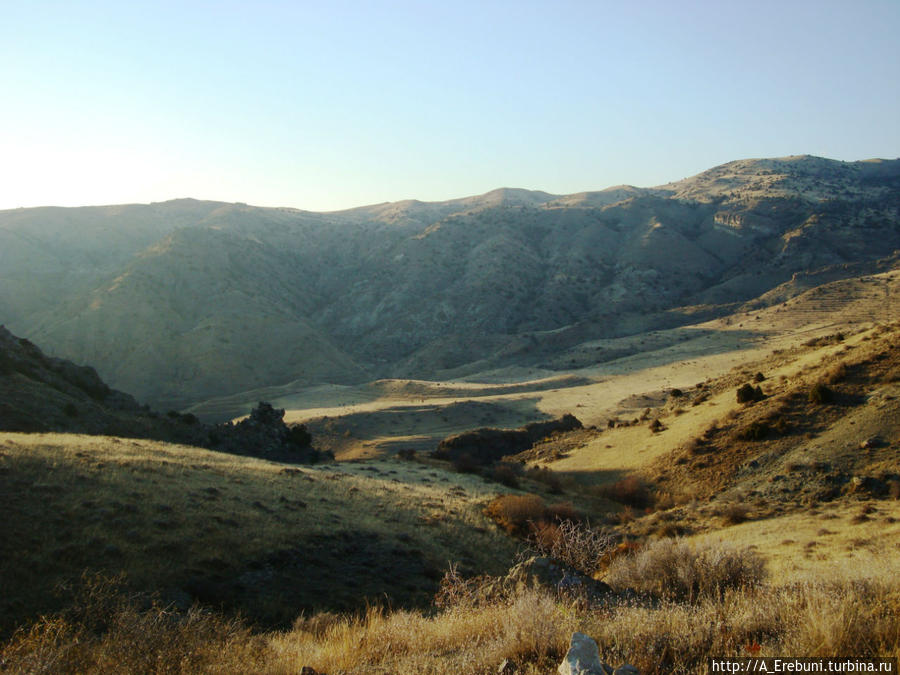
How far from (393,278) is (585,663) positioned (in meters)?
132

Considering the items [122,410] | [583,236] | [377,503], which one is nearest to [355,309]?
[583,236]

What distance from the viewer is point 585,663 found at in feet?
17.0

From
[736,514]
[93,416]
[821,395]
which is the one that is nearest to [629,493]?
[736,514]

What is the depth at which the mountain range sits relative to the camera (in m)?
95.3

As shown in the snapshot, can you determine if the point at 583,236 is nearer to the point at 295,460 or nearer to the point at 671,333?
the point at 671,333

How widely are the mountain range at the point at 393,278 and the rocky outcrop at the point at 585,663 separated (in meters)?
84.0

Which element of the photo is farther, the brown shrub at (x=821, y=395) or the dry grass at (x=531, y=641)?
the brown shrub at (x=821, y=395)

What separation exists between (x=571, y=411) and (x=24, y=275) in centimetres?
11363

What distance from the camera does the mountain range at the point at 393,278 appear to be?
95.3m

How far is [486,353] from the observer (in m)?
103

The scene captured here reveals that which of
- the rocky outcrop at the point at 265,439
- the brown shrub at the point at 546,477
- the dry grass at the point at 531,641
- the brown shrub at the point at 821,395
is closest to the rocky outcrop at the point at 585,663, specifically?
the dry grass at the point at 531,641

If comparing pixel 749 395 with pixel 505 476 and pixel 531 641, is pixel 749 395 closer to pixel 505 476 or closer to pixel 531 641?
pixel 505 476

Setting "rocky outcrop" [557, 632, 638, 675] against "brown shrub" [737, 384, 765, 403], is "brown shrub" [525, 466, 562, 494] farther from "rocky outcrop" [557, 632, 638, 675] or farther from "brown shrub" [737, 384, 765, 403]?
"rocky outcrop" [557, 632, 638, 675]

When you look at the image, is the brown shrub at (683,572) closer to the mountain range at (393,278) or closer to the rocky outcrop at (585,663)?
the rocky outcrop at (585,663)
